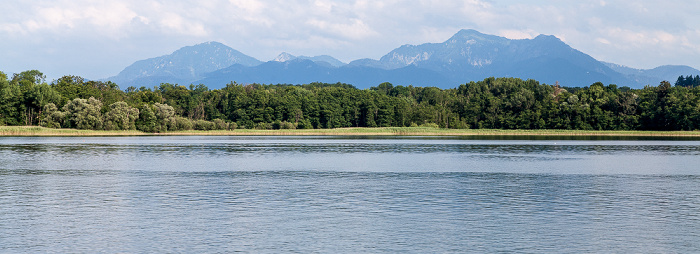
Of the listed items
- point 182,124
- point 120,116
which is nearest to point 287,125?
point 182,124

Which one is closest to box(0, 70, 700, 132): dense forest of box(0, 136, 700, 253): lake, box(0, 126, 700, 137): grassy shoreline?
box(0, 126, 700, 137): grassy shoreline

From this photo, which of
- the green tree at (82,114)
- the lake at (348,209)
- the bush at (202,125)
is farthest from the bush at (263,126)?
the lake at (348,209)

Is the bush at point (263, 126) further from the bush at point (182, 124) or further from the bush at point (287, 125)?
the bush at point (182, 124)

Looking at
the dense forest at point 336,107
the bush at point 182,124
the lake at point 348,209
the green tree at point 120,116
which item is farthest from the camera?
the bush at point 182,124

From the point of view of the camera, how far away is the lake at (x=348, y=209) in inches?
822

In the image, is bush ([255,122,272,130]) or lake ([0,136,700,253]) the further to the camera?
bush ([255,122,272,130])

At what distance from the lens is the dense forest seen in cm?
13888

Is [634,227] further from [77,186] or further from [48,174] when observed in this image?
[48,174]

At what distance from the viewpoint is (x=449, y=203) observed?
29.9m

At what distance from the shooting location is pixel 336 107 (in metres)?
184

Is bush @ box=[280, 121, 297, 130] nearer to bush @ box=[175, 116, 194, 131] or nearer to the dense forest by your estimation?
the dense forest

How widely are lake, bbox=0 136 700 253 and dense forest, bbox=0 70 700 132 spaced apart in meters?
92.7

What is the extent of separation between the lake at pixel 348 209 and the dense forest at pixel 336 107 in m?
92.7

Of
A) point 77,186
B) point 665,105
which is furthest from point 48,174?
point 665,105
